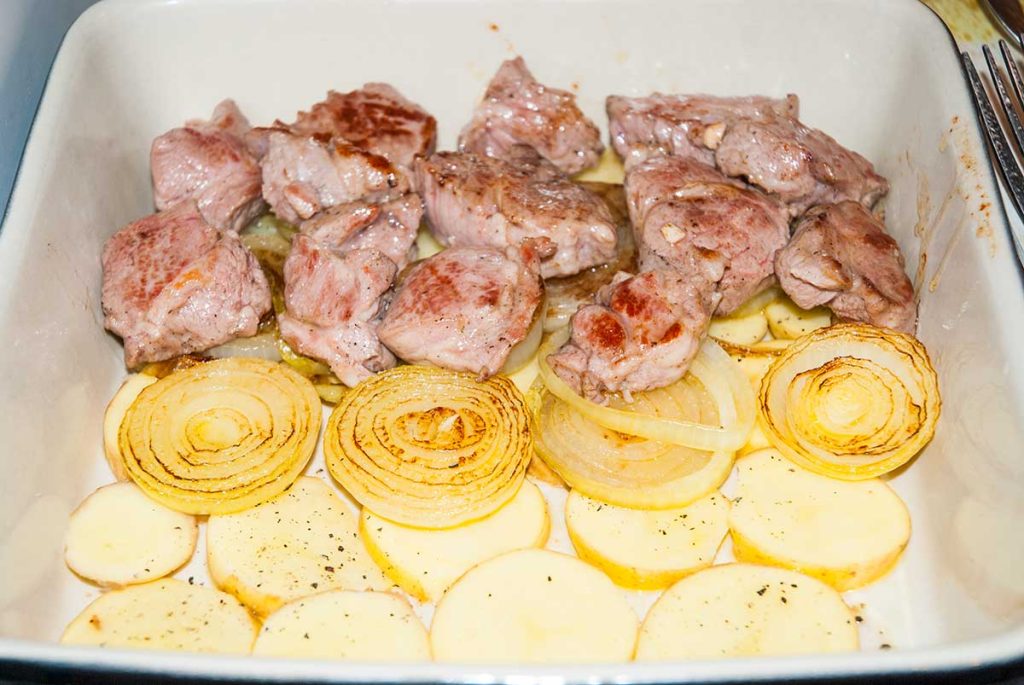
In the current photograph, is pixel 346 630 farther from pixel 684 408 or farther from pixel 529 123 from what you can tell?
pixel 529 123

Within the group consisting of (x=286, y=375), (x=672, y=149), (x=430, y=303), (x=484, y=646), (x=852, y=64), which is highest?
(x=852, y=64)

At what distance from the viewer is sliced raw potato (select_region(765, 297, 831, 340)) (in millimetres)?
3223

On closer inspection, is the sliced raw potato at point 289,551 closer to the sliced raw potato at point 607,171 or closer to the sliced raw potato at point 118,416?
the sliced raw potato at point 118,416

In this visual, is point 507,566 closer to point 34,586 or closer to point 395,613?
point 395,613

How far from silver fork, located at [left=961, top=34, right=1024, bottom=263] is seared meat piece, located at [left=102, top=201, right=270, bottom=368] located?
2.30 meters

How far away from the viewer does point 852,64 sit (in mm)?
3484

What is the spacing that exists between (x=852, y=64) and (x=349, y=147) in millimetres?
1765

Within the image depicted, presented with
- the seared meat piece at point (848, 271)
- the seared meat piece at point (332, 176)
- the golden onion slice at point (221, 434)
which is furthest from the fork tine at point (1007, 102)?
the golden onion slice at point (221, 434)

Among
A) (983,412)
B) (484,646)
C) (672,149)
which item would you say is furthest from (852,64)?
(484,646)

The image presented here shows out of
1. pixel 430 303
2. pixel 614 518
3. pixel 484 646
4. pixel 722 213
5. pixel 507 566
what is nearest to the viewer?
pixel 484 646

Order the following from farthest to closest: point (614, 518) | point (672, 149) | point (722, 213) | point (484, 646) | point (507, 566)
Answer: point (672, 149) → point (722, 213) → point (614, 518) → point (507, 566) → point (484, 646)

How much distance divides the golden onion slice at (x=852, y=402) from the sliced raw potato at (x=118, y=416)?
183 cm

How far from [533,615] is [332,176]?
157cm

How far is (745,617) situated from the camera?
2436 mm
